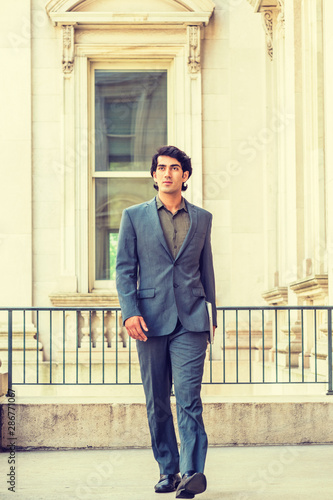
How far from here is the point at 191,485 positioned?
5199mm

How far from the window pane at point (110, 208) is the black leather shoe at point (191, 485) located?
28.7 feet

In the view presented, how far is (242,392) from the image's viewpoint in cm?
1327

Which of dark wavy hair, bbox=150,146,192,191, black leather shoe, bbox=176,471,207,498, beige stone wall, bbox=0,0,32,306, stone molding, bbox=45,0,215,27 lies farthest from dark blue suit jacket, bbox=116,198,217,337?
stone molding, bbox=45,0,215,27

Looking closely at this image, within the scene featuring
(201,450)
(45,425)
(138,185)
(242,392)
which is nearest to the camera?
(201,450)

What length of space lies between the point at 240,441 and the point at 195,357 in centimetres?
255

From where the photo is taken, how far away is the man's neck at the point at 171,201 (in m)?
5.76

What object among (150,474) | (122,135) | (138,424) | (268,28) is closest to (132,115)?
(122,135)

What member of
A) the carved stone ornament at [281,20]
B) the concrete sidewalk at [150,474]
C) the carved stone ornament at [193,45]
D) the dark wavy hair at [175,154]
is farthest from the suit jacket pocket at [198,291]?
the carved stone ornament at [193,45]

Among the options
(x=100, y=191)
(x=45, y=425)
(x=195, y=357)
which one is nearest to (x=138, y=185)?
(x=100, y=191)

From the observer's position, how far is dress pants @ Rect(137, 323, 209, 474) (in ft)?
17.8

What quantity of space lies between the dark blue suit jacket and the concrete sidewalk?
109cm

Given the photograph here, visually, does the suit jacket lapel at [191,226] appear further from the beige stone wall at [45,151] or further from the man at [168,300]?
the beige stone wall at [45,151]

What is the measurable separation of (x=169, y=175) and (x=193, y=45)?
8396 millimetres

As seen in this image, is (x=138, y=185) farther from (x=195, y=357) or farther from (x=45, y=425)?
(x=195, y=357)
